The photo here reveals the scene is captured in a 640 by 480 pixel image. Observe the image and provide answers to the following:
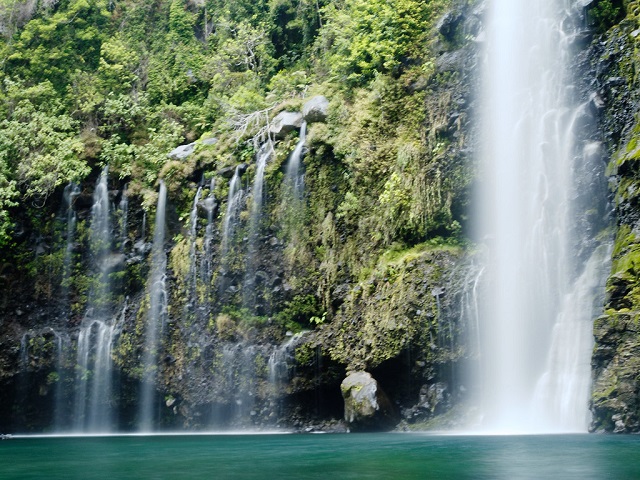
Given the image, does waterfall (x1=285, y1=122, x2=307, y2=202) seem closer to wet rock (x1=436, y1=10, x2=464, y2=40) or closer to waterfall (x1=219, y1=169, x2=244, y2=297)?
waterfall (x1=219, y1=169, x2=244, y2=297)

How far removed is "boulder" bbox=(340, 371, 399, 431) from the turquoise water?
245 centimetres

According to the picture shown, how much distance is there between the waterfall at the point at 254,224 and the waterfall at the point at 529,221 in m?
6.97

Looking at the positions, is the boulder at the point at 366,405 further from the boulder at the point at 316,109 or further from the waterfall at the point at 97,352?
the waterfall at the point at 97,352

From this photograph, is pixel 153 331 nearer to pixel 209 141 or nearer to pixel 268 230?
pixel 268 230

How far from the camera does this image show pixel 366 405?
715 inches

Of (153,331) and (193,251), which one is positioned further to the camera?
(193,251)

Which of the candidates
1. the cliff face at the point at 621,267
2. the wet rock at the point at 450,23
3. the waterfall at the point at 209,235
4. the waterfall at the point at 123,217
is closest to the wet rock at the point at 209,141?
the waterfall at the point at 209,235

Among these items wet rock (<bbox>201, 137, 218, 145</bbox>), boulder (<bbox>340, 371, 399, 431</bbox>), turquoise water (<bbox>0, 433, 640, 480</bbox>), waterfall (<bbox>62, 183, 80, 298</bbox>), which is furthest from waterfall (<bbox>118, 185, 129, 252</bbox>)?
turquoise water (<bbox>0, 433, 640, 480</bbox>)

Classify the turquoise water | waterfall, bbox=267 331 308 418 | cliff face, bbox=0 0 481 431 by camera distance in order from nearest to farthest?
the turquoise water
cliff face, bbox=0 0 481 431
waterfall, bbox=267 331 308 418

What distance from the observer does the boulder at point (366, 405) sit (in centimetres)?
1819

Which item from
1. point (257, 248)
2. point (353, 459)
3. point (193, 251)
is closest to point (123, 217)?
point (193, 251)

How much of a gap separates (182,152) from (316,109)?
541 centimetres

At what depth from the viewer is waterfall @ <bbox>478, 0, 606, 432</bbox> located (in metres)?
17.1

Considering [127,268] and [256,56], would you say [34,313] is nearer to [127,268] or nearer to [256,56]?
[127,268]
